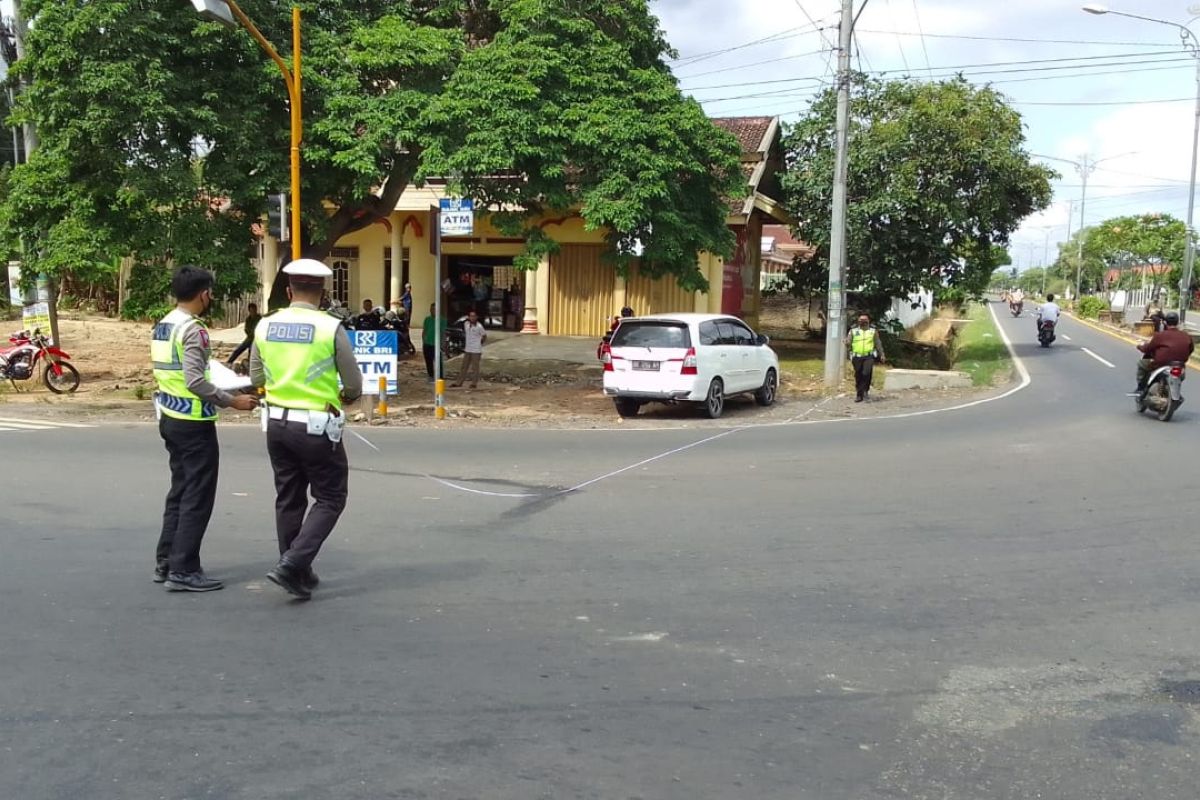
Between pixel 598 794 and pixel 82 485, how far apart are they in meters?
7.23

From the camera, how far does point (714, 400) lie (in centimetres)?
1634

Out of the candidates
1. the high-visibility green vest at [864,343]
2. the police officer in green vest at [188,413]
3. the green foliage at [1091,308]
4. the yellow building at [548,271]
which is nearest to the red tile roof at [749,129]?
the yellow building at [548,271]

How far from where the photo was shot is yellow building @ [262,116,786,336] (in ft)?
94.5

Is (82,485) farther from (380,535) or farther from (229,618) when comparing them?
(229,618)

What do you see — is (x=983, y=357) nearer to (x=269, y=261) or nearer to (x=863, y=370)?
(x=863, y=370)

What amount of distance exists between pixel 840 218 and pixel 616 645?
16.1 meters

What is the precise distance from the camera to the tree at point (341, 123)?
15.1 m

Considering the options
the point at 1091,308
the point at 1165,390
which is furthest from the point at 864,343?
the point at 1091,308

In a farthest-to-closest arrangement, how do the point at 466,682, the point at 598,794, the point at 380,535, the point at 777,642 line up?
the point at 380,535, the point at 777,642, the point at 466,682, the point at 598,794

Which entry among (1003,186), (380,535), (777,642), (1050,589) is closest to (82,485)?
(380,535)

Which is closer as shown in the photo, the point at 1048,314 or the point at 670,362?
the point at 670,362

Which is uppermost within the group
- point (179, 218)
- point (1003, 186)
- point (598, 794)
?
point (1003, 186)

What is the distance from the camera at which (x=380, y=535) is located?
7453 mm

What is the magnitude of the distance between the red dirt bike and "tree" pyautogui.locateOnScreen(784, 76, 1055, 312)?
1729 cm
